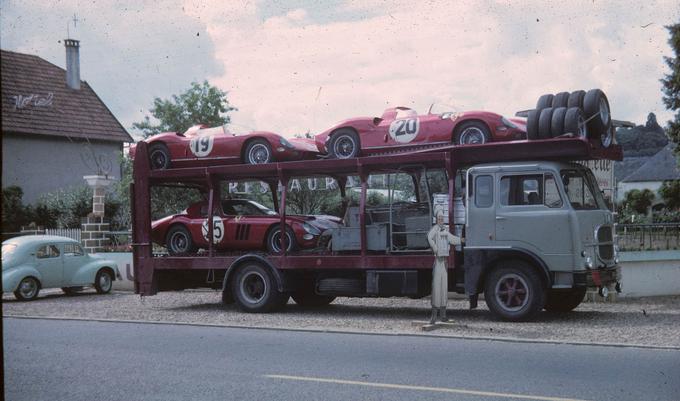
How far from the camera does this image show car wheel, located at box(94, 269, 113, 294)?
20.4 m

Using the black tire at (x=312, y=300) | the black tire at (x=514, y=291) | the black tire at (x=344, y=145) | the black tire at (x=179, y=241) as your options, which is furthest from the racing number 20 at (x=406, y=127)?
the black tire at (x=179, y=241)

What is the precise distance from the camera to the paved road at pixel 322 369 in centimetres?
718

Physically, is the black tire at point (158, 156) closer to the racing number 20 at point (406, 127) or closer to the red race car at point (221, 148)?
the red race car at point (221, 148)

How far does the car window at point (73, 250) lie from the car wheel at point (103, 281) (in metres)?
0.71

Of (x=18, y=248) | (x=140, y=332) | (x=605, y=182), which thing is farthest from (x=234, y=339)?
(x=18, y=248)

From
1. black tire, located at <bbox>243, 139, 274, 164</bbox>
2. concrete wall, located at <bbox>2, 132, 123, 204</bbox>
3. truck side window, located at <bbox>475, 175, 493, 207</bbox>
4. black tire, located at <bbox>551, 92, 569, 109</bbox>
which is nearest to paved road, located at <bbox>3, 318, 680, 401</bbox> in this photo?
truck side window, located at <bbox>475, 175, 493, 207</bbox>

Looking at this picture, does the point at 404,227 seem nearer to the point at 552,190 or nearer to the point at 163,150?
the point at 552,190

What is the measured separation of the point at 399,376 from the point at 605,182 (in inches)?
360

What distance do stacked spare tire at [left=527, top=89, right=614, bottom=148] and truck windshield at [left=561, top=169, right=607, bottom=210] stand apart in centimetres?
59

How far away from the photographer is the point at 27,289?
18.7 metres

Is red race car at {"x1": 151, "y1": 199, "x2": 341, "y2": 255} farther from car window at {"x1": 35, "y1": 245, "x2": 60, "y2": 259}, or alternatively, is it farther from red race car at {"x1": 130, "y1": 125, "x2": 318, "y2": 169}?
car window at {"x1": 35, "y1": 245, "x2": 60, "y2": 259}

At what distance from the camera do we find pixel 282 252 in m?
14.7

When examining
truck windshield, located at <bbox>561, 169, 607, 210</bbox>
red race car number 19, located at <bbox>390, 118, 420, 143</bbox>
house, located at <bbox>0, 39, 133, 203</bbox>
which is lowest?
truck windshield, located at <bbox>561, 169, 607, 210</bbox>

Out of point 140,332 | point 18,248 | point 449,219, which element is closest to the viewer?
point 140,332
